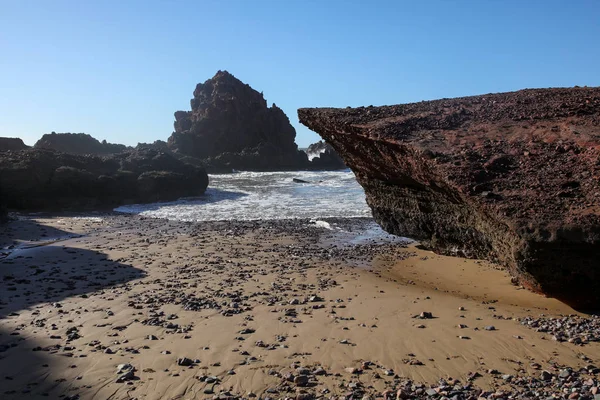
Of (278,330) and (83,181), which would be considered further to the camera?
(83,181)

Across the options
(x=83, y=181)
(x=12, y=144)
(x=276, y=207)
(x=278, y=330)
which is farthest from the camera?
(x=12, y=144)

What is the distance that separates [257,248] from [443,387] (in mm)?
8000

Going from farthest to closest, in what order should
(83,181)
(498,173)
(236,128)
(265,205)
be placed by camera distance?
(236,128) → (83,181) → (265,205) → (498,173)

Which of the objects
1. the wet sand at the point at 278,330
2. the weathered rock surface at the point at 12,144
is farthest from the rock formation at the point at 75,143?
the wet sand at the point at 278,330

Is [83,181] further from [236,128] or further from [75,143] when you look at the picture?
[236,128]

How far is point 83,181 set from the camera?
74.0 feet

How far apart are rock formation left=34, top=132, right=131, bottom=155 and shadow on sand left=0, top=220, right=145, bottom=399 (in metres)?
35.9

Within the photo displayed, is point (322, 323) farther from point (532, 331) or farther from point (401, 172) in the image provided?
point (401, 172)

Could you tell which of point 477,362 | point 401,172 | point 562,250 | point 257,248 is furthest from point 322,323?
point 257,248

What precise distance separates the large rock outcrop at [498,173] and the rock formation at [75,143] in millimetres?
43022

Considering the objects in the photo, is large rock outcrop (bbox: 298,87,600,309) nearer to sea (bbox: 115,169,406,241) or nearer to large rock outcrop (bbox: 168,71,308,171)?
sea (bbox: 115,169,406,241)

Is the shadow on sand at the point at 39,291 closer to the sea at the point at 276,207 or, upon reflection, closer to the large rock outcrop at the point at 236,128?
the sea at the point at 276,207

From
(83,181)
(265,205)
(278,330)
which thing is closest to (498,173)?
(278,330)

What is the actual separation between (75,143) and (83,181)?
96.3 feet
